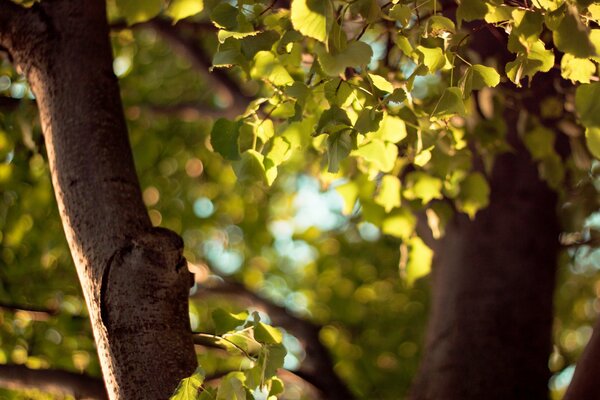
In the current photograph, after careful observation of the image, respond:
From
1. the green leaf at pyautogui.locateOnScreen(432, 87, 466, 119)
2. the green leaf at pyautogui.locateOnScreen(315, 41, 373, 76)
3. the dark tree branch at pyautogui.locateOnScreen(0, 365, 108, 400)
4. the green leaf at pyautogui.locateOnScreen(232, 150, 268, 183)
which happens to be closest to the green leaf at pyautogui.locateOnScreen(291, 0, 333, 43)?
the green leaf at pyautogui.locateOnScreen(315, 41, 373, 76)

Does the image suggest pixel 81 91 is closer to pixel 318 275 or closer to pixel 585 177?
pixel 585 177

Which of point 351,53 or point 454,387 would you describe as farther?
point 454,387

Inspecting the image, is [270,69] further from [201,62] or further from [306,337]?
[201,62]

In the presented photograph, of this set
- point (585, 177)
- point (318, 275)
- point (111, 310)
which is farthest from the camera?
point (318, 275)

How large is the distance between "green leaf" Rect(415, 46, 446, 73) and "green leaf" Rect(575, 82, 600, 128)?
0.33 m

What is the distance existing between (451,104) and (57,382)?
184cm

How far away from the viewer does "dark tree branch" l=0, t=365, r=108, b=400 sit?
2.75m

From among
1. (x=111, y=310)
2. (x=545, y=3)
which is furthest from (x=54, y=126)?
(x=545, y=3)

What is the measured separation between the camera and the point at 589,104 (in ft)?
5.74

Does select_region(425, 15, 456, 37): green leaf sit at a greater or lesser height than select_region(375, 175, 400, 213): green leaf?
greater

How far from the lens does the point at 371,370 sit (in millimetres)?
7156

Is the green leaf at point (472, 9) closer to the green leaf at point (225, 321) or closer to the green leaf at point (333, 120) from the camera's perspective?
the green leaf at point (333, 120)

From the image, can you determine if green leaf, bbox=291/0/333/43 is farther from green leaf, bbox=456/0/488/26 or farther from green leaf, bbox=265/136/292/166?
green leaf, bbox=265/136/292/166

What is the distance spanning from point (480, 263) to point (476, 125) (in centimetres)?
85
